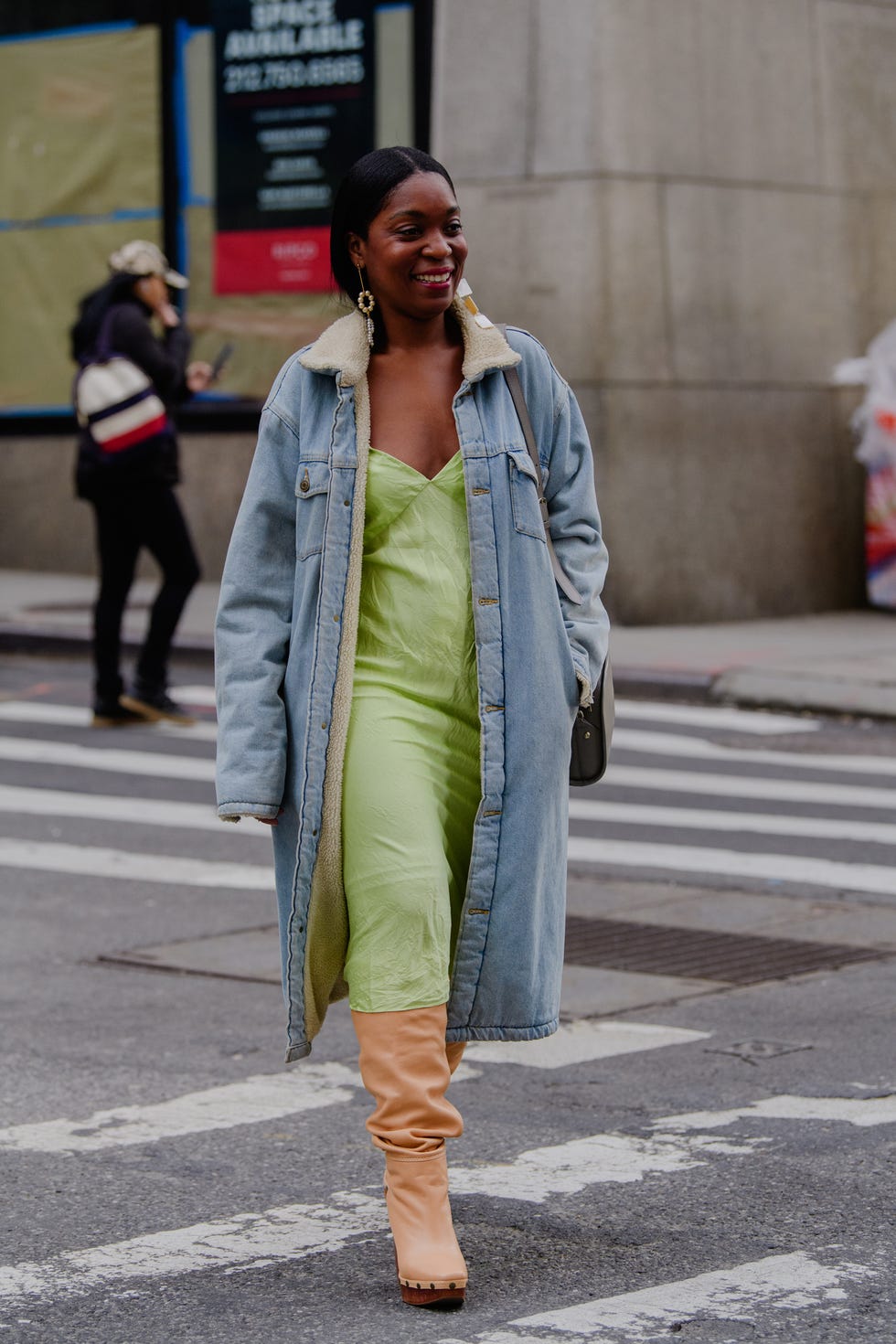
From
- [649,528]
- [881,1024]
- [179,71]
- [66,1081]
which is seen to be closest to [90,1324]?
[66,1081]

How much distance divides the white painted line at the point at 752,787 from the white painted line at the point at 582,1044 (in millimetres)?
3660

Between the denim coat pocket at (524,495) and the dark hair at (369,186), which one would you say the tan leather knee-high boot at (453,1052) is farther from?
the dark hair at (369,186)

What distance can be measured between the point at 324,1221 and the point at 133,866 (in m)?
3.91

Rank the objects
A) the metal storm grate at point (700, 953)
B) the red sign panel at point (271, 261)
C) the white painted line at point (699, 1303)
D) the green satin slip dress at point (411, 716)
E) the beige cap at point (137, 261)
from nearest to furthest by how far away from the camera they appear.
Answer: the white painted line at point (699, 1303) → the green satin slip dress at point (411, 716) → the metal storm grate at point (700, 953) → the beige cap at point (137, 261) → the red sign panel at point (271, 261)

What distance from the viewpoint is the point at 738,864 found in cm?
842

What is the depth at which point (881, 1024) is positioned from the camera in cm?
611

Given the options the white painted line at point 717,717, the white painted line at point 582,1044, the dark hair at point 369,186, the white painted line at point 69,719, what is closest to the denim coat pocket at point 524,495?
the dark hair at point 369,186

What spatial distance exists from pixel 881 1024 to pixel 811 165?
11.0m

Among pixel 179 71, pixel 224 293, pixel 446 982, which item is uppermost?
pixel 179 71

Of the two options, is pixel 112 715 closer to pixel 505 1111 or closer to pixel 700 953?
pixel 700 953

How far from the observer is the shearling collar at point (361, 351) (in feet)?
14.0

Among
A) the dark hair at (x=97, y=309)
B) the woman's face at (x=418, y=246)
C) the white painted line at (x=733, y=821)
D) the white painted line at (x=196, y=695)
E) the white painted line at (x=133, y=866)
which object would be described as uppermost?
the dark hair at (x=97, y=309)

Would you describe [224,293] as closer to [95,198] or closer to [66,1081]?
[95,198]

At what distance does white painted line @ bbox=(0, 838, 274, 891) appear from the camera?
8078 millimetres
